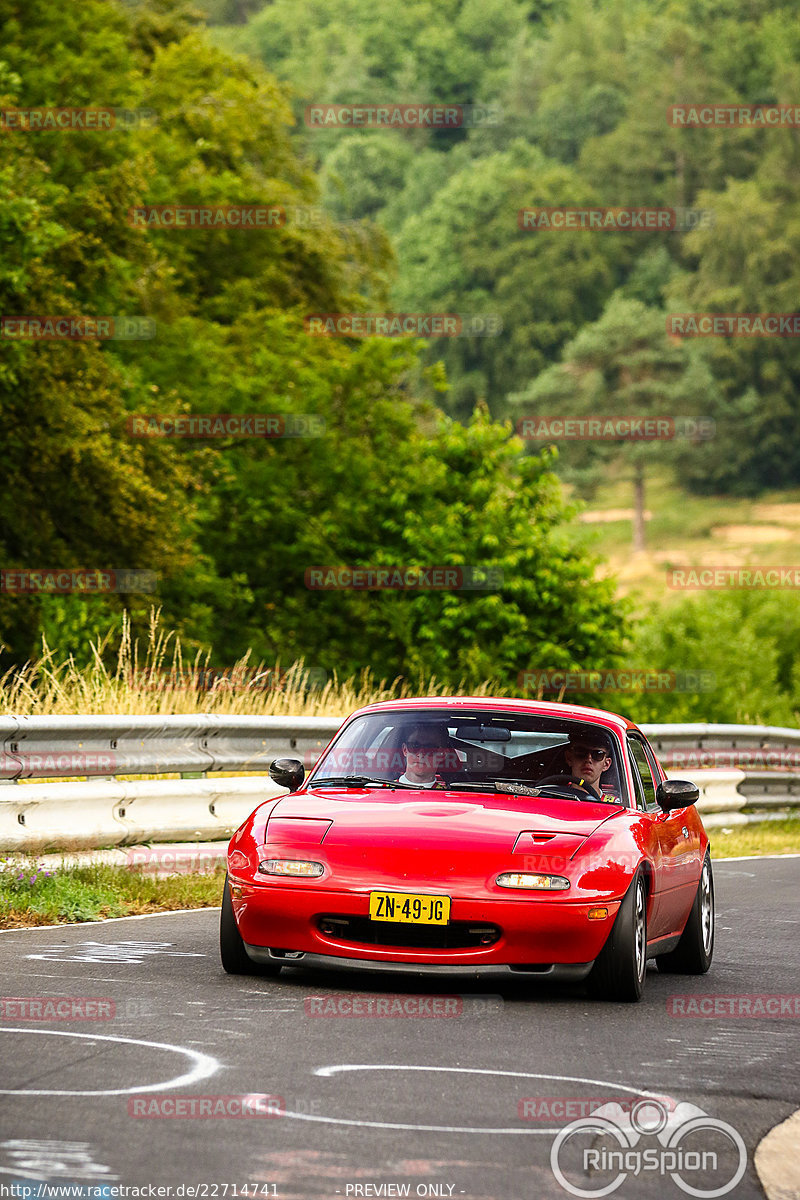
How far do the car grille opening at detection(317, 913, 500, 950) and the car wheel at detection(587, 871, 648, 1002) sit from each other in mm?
518

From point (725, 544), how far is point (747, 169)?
119ft

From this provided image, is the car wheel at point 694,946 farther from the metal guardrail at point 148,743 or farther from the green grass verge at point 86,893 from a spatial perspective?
the metal guardrail at point 148,743

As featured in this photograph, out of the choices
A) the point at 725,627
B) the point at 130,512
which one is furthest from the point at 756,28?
the point at 130,512

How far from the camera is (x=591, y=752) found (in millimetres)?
8977

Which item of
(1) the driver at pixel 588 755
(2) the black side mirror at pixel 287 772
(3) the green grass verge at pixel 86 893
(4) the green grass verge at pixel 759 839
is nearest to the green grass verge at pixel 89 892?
(3) the green grass verge at pixel 86 893

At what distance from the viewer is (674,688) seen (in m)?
60.1

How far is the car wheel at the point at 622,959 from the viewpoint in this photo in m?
7.70

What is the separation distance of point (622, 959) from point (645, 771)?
194cm

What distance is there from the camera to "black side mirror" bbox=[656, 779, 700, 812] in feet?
29.0

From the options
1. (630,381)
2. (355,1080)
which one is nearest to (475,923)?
(355,1080)

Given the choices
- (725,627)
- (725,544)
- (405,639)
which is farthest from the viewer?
(725,544)

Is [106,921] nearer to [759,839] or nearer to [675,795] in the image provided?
[675,795]

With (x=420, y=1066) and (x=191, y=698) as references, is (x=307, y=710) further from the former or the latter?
(x=420, y=1066)

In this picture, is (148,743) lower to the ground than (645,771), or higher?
lower
